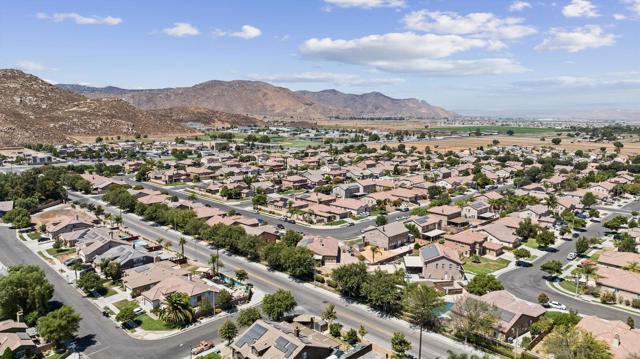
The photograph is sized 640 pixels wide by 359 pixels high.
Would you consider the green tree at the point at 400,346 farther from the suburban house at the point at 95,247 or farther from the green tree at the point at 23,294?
the suburban house at the point at 95,247

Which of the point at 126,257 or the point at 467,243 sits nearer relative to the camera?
the point at 126,257

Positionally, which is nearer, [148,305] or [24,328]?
[24,328]

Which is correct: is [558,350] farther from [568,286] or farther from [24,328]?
[24,328]

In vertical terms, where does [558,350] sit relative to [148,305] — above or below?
above

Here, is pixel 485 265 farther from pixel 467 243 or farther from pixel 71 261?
pixel 71 261

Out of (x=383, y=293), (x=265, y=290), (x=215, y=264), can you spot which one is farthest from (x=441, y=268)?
(x=215, y=264)

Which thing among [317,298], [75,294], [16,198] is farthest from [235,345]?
[16,198]

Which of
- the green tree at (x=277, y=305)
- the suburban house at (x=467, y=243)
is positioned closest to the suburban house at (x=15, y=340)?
the green tree at (x=277, y=305)
